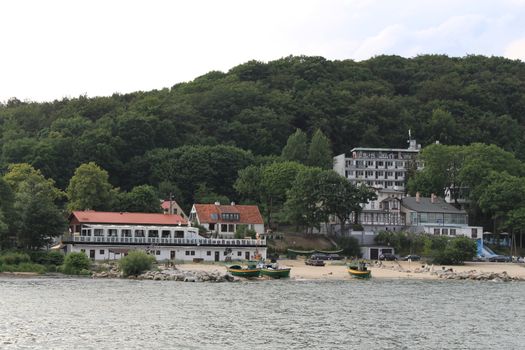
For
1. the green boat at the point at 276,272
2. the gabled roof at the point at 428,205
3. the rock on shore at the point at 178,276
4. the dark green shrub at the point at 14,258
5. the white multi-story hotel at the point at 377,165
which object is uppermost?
the white multi-story hotel at the point at 377,165

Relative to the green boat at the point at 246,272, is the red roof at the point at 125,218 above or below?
above

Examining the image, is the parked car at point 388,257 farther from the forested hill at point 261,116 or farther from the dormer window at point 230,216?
the forested hill at point 261,116

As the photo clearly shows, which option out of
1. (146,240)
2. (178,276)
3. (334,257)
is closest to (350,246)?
(334,257)

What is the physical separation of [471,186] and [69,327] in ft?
265

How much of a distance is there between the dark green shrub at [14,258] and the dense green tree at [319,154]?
64715 mm

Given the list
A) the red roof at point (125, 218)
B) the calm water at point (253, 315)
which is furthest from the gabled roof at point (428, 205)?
the calm water at point (253, 315)

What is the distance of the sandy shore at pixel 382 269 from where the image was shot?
256ft

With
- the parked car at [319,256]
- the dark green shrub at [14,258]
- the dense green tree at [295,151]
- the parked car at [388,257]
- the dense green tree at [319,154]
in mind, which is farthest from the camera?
the dense green tree at [319,154]

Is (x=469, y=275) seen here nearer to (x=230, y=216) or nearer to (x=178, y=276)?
(x=178, y=276)

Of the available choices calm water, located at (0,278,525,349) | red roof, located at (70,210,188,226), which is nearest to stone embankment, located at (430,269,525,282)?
calm water, located at (0,278,525,349)

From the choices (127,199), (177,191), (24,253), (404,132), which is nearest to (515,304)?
(24,253)

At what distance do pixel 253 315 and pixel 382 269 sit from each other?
38139 millimetres

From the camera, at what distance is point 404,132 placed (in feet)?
528

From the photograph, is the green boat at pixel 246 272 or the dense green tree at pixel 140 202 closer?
the green boat at pixel 246 272
